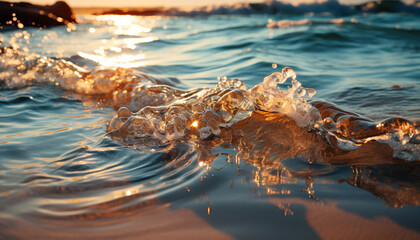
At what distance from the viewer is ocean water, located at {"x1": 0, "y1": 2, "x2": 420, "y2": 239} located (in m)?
1.34

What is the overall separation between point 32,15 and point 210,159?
1038 centimetres

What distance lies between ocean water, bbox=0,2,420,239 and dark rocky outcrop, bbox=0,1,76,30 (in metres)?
6.96

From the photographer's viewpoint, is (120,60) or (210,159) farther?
(120,60)

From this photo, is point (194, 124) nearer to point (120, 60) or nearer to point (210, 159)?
point (210, 159)

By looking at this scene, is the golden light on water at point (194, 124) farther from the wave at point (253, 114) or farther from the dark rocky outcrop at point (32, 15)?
the dark rocky outcrop at point (32, 15)

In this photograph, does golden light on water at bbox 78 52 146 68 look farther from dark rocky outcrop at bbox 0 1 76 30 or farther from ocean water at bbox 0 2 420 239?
dark rocky outcrop at bbox 0 1 76 30

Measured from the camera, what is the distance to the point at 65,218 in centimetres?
138

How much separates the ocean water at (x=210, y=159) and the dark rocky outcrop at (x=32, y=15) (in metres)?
6.96

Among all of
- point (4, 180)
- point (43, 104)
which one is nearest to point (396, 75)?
point (43, 104)

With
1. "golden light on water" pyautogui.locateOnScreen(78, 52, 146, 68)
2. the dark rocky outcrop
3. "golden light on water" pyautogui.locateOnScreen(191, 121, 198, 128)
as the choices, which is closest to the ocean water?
"golden light on water" pyautogui.locateOnScreen(191, 121, 198, 128)

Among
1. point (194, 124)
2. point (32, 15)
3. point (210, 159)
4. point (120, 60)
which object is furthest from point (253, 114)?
point (32, 15)

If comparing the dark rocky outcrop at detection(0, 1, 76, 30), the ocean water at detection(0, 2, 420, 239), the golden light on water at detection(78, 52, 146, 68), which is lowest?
the ocean water at detection(0, 2, 420, 239)

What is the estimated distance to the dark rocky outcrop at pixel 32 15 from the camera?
31.9 feet

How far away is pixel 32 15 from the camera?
10352mm
